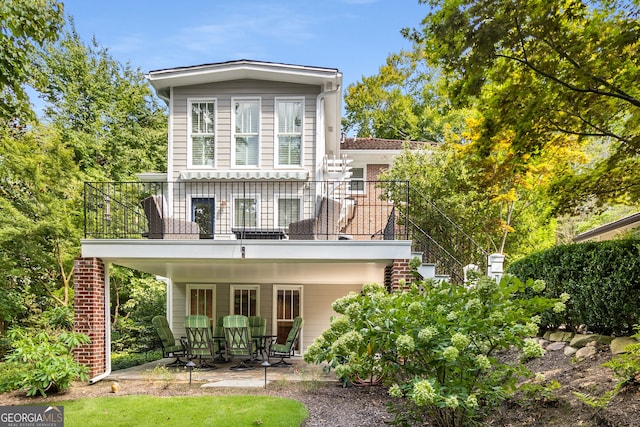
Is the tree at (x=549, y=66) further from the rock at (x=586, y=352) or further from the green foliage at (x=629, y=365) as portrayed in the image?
the green foliage at (x=629, y=365)

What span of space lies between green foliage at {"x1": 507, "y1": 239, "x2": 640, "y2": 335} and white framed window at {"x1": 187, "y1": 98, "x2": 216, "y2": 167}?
8090 mm

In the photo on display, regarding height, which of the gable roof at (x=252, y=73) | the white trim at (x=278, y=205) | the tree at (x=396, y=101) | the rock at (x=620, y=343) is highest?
the tree at (x=396, y=101)

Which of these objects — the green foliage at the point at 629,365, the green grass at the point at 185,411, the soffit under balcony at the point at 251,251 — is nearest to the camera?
the green foliage at the point at 629,365

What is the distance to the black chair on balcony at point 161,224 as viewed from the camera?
921cm

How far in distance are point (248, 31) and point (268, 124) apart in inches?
235

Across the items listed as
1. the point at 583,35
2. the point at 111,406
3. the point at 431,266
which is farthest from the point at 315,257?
the point at 583,35

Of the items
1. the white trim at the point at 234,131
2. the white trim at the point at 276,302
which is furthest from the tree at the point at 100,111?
the white trim at the point at 276,302

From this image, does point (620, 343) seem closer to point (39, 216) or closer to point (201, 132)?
point (201, 132)

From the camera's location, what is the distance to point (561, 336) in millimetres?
7312

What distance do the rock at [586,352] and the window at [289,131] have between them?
7350 millimetres

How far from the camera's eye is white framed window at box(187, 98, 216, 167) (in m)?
11.6

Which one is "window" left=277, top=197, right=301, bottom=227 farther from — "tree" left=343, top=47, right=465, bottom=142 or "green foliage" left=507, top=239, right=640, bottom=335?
"tree" left=343, top=47, right=465, bottom=142

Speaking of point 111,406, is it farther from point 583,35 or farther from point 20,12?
point 583,35

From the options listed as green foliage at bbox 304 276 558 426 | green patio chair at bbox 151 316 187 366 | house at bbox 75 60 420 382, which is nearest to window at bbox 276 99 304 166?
house at bbox 75 60 420 382
